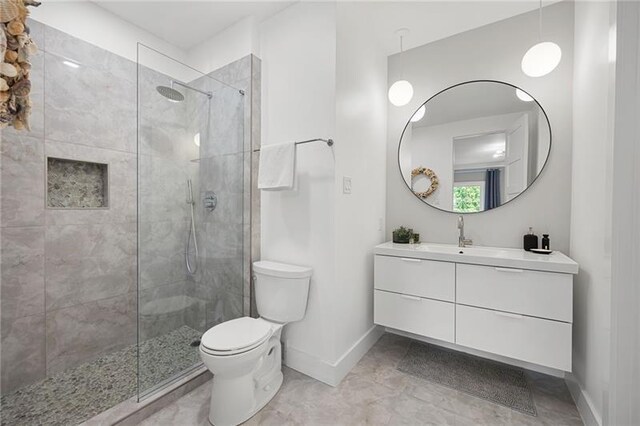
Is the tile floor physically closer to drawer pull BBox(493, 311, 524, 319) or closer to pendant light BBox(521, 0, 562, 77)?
drawer pull BBox(493, 311, 524, 319)

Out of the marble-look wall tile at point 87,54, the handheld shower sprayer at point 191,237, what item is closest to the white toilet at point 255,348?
the handheld shower sprayer at point 191,237

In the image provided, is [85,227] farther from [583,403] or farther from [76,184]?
[583,403]

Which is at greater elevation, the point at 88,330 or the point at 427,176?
the point at 427,176

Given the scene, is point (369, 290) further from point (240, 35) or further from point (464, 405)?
point (240, 35)

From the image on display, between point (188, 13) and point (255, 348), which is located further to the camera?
point (188, 13)

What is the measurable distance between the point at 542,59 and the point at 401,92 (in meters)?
0.89

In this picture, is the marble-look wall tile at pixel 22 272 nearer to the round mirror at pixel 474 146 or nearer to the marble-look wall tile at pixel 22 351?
the marble-look wall tile at pixel 22 351

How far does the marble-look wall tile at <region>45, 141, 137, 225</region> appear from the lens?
5.98ft

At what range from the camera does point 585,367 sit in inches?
58.7

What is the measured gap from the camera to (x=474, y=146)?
7.13 ft

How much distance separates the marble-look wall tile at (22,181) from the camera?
1.61 metres

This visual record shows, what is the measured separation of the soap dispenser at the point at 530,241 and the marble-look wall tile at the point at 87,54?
3200 mm

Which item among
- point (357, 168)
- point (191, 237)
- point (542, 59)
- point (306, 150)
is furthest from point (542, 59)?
point (191, 237)

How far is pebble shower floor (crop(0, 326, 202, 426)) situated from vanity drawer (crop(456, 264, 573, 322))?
1861 millimetres
